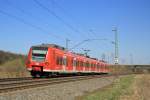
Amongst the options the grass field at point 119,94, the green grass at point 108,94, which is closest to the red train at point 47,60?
the grass field at point 119,94

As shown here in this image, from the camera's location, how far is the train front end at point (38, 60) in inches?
1224

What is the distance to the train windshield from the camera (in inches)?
1244

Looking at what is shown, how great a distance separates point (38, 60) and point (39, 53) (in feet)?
2.35

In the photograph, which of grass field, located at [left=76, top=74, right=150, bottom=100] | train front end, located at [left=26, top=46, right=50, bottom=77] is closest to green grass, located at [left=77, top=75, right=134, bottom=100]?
grass field, located at [left=76, top=74, right=150, bottom=100]

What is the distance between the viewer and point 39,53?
31750 mm

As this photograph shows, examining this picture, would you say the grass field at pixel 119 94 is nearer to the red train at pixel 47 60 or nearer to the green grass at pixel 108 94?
the green grass at pixel 108 94

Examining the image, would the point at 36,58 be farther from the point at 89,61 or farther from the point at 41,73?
the point at 89,61

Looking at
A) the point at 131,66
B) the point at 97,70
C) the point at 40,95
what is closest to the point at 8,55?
the point at 97,70

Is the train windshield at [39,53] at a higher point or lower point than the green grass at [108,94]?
higher

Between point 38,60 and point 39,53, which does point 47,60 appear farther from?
point 39,53

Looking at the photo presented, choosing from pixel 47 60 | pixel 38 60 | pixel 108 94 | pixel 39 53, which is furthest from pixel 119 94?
pixel 39 53

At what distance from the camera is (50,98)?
614 inches

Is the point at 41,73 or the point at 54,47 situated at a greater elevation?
the point at 54,47

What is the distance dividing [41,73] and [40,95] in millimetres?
15928
